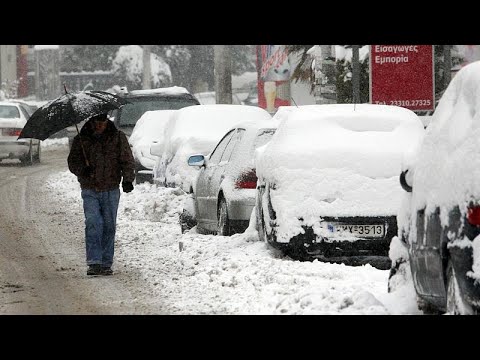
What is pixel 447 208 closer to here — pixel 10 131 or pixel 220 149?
pixel 220 149

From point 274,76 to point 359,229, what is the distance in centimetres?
2070

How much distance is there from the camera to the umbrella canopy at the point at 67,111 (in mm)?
11919

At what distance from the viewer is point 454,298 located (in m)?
6.96

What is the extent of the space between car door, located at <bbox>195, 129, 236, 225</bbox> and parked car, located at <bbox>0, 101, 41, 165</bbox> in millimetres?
14957

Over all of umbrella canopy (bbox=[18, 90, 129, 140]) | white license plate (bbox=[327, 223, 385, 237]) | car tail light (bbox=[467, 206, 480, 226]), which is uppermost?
umbrella canopy (bbox=[18, 90, 129, 140])

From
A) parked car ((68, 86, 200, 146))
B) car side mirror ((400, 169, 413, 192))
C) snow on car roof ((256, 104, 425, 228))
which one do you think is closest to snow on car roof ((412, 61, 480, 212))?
car side mirror ((400, 169, 413, 192))

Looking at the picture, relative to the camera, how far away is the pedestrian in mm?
11906

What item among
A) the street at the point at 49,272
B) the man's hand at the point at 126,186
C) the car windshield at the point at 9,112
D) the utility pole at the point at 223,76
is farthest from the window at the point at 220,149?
the car windshield at the point at 9,112

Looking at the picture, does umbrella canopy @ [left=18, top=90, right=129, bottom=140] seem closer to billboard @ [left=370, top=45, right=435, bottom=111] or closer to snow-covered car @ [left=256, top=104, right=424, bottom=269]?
snow-covered car @ [left=256, top=104, right=424, bottom=269]

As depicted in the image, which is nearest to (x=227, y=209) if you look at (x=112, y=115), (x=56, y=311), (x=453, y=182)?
(x=56, y=311)

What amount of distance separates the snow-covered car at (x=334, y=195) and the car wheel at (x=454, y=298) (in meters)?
4.16
